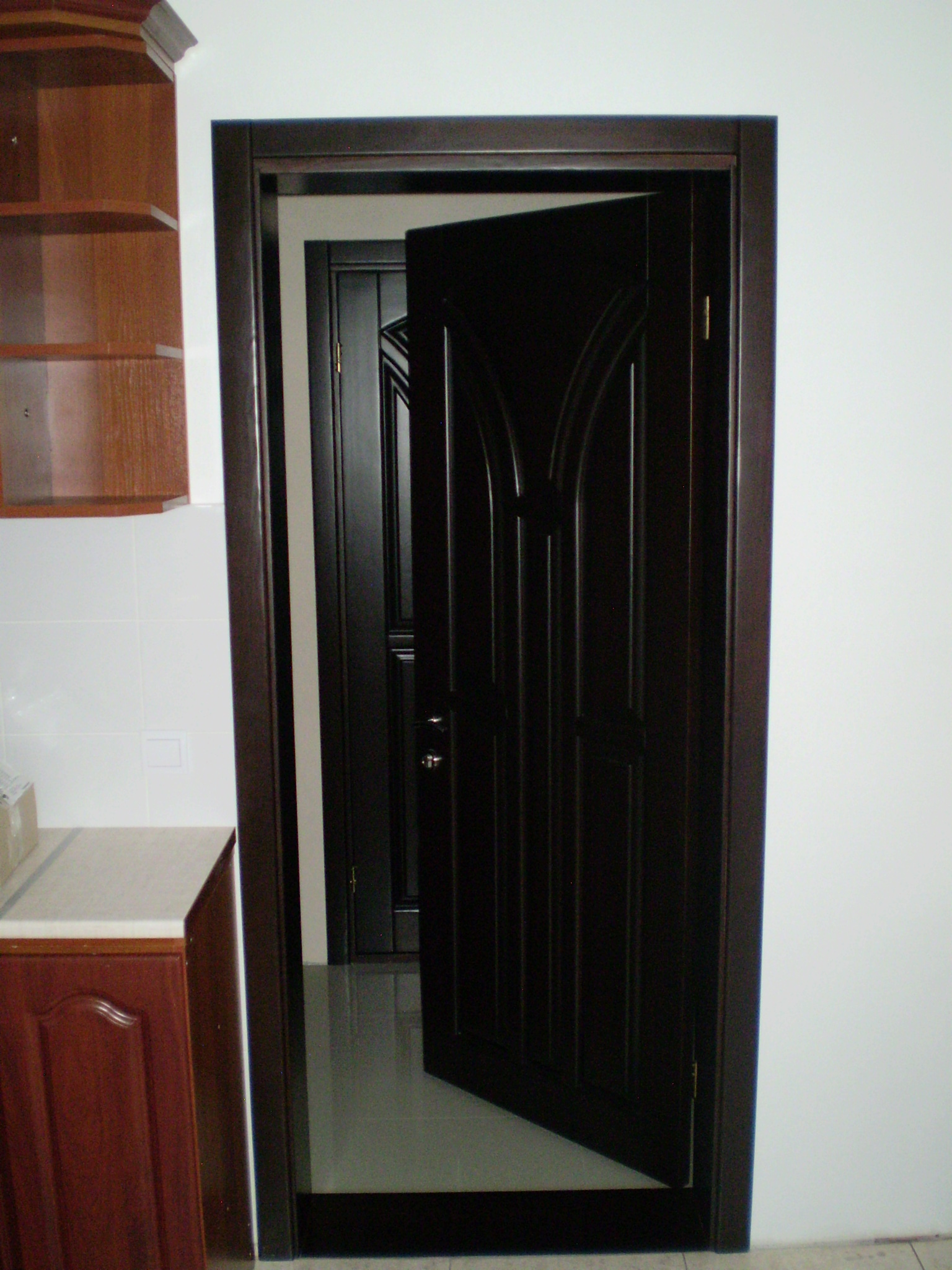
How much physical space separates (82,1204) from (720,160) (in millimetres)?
2015

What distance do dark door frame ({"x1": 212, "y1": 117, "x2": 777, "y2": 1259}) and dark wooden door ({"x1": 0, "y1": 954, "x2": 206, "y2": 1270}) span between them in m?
0.34

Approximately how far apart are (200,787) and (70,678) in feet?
1.03

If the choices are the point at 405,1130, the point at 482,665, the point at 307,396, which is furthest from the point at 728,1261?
the point at 307,396

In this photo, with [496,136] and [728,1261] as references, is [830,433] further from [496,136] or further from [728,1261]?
[728,1261]

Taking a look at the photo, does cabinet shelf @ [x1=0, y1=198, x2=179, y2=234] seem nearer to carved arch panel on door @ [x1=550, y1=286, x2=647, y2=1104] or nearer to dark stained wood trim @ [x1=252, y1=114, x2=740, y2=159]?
dark stained wood trim @ [x1=252, y1=114, x2=740, y2=159]

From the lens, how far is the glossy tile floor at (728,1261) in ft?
6.77

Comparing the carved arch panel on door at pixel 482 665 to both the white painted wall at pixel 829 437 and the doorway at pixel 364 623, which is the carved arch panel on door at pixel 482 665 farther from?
the white painted wall at pixel 829 437

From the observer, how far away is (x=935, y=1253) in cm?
209

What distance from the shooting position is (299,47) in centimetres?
179

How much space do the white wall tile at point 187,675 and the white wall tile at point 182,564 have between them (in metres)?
0.03

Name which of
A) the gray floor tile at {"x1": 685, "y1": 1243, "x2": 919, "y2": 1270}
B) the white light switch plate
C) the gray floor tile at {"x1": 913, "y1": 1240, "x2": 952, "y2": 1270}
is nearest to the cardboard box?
the white light switch plate

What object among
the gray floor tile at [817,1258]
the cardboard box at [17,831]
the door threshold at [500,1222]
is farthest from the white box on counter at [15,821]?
the gray floor tile at [817,1258]

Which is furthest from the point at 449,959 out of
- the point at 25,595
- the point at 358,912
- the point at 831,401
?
the point at 831,401

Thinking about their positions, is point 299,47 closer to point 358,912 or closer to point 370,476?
Answer: point 370,476
